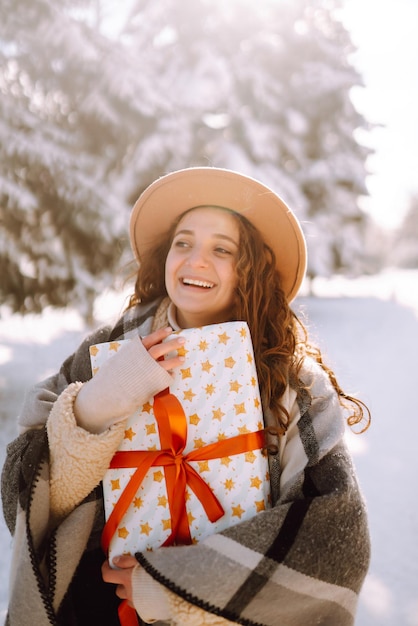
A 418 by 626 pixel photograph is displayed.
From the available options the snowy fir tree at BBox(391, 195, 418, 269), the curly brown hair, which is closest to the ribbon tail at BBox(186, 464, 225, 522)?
the curly brown hair

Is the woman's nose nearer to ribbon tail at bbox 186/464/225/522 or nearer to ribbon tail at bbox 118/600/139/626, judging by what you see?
ribbon tail at bbox 186/464/225/522

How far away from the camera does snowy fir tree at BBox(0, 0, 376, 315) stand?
197 inches

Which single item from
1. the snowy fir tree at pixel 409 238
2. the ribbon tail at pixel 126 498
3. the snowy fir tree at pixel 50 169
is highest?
the snowy fir tree at pixel 409 238

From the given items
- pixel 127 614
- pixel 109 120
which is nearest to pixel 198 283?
pixel 127 614

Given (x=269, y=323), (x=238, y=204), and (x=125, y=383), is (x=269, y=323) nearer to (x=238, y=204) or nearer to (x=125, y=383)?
(x=238, y=204)

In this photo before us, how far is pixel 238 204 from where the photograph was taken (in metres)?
1.75

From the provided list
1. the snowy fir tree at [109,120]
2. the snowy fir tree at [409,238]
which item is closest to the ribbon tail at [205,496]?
the snowy fir tree at [109,120]

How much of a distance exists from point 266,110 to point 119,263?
719 centimetres

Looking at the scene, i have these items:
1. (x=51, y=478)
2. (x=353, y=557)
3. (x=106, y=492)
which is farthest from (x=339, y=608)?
(x=51, y=478)

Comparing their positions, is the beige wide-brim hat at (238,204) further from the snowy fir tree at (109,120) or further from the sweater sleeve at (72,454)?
the sweater sleeve at (72,454)

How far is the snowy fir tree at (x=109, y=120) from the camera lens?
5.02 m

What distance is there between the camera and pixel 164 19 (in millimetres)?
8922

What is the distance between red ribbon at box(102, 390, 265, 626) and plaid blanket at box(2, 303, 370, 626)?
107 mm

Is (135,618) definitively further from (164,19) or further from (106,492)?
(164,19)
